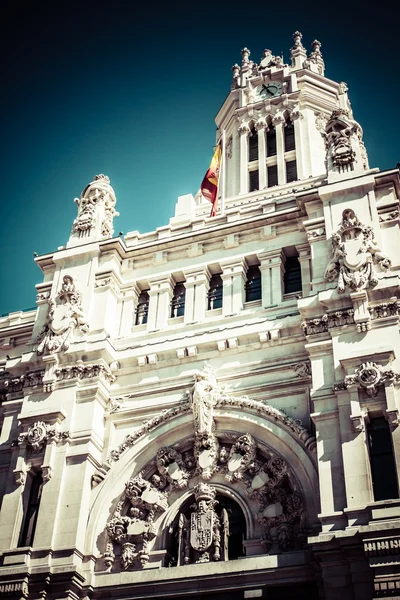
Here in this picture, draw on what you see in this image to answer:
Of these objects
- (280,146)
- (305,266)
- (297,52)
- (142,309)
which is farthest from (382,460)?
(297,52)

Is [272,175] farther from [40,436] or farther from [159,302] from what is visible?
[40,436]

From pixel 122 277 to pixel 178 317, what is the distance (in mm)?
3794

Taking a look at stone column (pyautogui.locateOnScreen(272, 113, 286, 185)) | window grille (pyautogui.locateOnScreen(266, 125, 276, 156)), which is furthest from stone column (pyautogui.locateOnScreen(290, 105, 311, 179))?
window grille (pyautogui.locateOnScreen(266, 125, 276, 156))

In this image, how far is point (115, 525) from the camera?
28094 millimetres

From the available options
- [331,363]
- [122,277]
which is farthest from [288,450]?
[122,277]

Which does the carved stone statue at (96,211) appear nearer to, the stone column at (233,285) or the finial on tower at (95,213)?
the finial on tower at (95,213)

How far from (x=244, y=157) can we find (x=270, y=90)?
7359mm

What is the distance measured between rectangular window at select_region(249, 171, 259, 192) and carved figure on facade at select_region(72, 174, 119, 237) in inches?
619

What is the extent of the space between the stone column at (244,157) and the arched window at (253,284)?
61.4 feet

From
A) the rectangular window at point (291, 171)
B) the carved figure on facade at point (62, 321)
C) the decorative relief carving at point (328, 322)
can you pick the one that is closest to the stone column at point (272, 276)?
the decorative relief carving at point (328, 322)

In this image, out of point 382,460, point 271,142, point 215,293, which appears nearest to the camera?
point 382,460

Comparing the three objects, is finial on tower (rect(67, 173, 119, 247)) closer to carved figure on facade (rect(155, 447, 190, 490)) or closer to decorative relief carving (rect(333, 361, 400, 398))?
carved figure on facade (rect(155, 447, 190, 490))

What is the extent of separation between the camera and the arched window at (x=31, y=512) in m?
28.4

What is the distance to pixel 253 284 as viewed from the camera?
1339 inches
